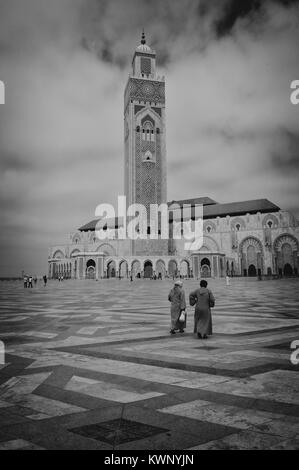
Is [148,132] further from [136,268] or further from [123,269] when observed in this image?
[123,269]

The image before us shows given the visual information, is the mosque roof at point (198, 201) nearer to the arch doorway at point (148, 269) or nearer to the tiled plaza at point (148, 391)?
the arch doorway at point (148, 269)

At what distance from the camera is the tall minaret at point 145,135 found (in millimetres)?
57625

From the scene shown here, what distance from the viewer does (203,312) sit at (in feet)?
19.4

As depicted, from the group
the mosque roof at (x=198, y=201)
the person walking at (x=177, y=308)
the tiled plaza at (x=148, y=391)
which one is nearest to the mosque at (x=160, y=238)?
the mosque roof at (x=198, y=201)

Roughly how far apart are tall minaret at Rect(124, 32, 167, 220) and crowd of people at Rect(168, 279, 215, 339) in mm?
50937

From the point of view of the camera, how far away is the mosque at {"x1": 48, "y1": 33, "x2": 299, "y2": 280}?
54.9 metres

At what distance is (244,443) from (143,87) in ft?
207

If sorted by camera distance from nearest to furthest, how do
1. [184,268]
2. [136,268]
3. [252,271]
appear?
[252,271] → [136,268] → [184,268]

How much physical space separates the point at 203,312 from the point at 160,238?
174 ft

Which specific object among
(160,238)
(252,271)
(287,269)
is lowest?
(252,271)

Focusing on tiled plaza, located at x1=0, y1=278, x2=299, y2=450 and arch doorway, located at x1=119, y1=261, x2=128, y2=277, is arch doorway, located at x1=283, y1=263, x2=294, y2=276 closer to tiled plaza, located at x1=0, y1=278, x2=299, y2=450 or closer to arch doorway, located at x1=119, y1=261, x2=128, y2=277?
arch doorway, located at x1=119, y1=261, x2=128, y2=277

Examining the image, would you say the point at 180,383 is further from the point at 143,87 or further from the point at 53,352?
the point at 143,87

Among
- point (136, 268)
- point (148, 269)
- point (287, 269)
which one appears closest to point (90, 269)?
point (136, 268)

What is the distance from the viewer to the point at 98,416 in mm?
2512
